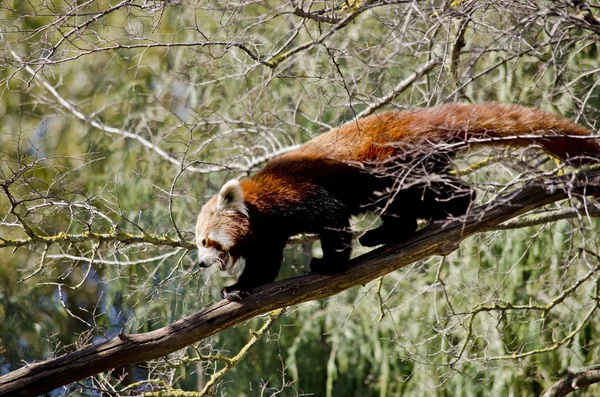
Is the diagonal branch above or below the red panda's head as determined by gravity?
→ below

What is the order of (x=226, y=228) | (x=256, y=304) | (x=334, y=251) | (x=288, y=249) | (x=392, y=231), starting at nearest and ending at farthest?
(x=256, y=304) → (x=334, y=251) → (x=392, y=231) → (x=226, y=228) → (x=288, y=249)

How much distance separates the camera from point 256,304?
13.1 feet

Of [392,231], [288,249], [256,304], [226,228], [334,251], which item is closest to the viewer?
[256,304]

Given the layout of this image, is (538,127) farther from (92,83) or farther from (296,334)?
(92,83)

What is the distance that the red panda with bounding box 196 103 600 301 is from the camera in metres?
4.12

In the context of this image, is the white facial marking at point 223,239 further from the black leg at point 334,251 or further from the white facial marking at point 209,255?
the black leg at point 334,251

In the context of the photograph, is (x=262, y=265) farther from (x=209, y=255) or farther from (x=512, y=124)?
(x=512, y=124)

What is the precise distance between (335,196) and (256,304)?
85cm

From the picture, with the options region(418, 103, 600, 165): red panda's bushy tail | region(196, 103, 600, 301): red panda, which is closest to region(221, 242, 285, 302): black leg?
region(196, 103, 600, 301): red panda

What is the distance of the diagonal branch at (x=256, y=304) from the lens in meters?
3.61

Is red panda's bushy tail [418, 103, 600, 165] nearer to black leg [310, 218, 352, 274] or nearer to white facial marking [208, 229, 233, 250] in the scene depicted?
black leg [310, 218, 352, 274]

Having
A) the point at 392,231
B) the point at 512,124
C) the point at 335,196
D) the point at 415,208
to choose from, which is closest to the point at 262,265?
the point at 335,196

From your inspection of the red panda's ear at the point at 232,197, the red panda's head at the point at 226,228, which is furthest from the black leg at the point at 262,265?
the red panda's ear at the point at 232,197

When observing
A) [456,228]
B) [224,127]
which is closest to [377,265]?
[456,228]
